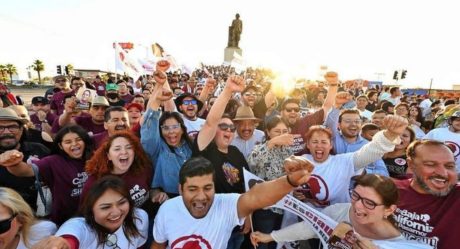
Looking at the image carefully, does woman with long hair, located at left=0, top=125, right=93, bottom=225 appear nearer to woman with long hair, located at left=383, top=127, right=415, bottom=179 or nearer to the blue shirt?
the blue shirt

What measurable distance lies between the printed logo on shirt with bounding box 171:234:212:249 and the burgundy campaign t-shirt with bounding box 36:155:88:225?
128 cm

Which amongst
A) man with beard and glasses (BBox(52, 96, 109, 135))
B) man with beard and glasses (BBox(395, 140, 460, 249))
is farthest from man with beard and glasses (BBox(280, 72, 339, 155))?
man with beard and glasses (BBox(52, 96, 109, 135))

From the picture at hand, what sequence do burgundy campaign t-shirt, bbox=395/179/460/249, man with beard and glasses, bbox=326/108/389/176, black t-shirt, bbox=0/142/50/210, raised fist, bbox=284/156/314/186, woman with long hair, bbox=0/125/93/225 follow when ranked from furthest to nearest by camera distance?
man with beard and glasses, bbox=326/108/389/176, woman with long hair, bbox=0/125/93/225, black t-shirt, bbox=0/142/50/210, burgundy campaign t-shirt, bbox=395/179/460/249, raised fist, bbox=284/156/314/186

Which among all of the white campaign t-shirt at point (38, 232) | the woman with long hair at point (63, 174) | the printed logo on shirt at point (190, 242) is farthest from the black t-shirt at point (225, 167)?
the white campaign t-shirt at point (38, 232)

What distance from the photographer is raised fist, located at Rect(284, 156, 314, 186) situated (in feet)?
6.16

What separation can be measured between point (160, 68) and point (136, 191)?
160cm

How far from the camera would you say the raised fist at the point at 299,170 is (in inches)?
73.9

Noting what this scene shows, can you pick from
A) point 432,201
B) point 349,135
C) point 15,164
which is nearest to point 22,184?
point 15,164

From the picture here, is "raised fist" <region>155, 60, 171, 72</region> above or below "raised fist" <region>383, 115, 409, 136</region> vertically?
above

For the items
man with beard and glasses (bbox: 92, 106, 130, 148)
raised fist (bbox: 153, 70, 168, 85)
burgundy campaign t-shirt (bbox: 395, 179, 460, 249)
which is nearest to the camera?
burgundy campaign t-shirt (bbox: 395, 179, 460, 249)

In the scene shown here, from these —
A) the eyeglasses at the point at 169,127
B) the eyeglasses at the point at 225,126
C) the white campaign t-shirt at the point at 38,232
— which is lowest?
the white campaign t-shirt at the point at 38,232

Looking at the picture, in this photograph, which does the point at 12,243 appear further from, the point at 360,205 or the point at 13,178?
the point at 360,205

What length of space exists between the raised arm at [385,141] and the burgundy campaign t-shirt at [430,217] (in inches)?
19.4

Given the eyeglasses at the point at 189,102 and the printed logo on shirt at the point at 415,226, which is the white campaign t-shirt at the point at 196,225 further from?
the eyeglasses at the point at 189,102
